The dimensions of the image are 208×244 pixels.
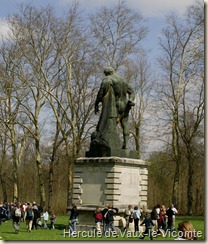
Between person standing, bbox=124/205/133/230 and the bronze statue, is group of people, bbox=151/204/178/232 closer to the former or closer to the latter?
person standing, bbox=124/205/133/230

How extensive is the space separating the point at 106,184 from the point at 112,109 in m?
3.61

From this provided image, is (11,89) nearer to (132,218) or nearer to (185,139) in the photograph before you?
(185,139)

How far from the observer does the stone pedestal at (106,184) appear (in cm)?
2377

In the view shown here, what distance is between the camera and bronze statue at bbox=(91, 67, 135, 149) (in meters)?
24.8

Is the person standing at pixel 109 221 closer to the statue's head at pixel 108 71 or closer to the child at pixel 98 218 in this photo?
the child at pixel 98 218

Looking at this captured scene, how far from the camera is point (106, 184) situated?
23.9m

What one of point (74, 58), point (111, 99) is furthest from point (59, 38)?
point (111, 99)

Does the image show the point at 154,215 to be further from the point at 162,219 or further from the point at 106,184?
the point at 106,184

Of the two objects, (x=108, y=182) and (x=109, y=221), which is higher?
(x=108, y=182)

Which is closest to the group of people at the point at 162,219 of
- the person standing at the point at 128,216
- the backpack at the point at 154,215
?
the backpack at the point at 154,215

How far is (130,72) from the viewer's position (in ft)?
157

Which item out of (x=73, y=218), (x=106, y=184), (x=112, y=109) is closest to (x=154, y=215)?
(x=106, y=184)

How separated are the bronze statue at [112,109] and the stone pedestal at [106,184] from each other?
0.95 metres

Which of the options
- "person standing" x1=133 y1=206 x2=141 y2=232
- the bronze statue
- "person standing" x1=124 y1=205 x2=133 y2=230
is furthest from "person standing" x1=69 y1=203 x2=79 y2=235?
the bronze statue
